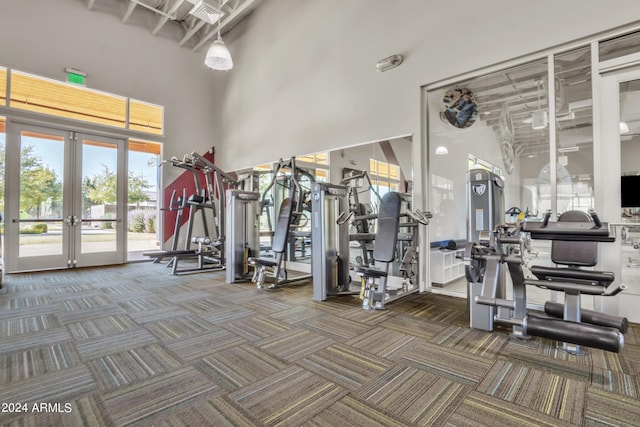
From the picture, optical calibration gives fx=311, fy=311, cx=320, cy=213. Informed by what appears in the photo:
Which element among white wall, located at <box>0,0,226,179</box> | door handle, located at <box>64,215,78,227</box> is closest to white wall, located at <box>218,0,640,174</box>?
white wall, located at <box>0,0,226,179</box>

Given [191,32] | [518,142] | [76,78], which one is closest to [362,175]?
[518,142]

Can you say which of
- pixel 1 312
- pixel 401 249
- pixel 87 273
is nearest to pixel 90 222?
pixel 87 273

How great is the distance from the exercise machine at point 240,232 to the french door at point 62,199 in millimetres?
3385

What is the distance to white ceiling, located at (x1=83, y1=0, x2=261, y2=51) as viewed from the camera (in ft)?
21.2

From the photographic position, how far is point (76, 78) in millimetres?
6203

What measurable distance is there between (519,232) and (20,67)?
27.0 feet

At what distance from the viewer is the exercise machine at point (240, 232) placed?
503 centimetres

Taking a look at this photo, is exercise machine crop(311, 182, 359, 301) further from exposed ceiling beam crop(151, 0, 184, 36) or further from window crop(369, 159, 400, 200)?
exposed ceiling beam crop(151, 0, 184, 36)

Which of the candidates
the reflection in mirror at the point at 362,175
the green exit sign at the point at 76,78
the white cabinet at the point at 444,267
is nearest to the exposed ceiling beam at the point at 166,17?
the green exit sign at the point at 76,78

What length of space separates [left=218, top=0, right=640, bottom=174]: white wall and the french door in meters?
2.72

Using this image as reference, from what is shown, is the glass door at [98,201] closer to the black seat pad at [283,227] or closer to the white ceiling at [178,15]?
the white ceiling at [178,15]

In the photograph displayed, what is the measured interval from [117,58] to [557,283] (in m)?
8.52

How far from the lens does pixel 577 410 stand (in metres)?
1.65

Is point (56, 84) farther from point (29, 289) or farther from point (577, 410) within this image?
point (577, 410)
